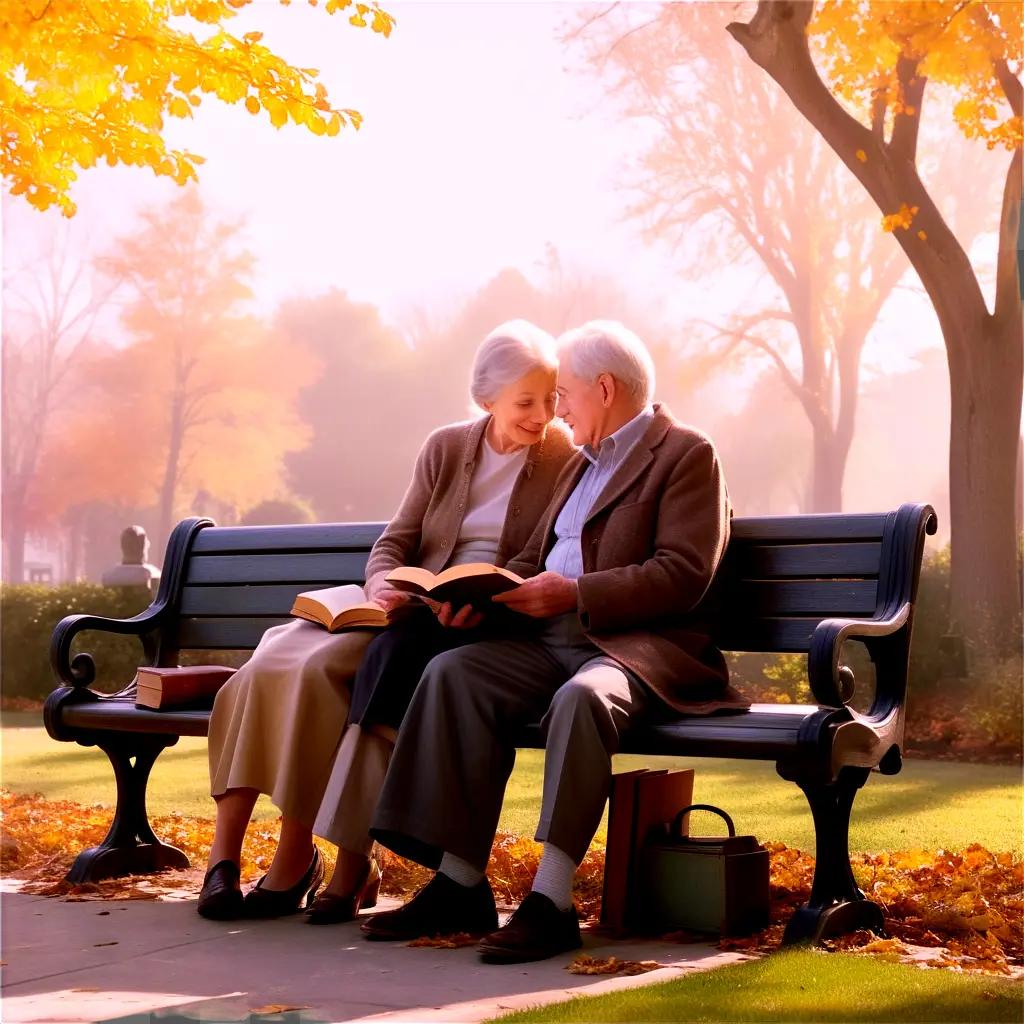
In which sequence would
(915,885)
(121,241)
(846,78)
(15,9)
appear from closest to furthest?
(915,885), (15,9), (846,78), (121,241)

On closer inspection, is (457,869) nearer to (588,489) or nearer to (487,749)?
(487,749)

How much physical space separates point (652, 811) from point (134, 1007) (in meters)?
1.44

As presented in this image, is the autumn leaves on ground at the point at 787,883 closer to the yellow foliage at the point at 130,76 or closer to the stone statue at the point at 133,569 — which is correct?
the yellow foliage at the point at 130,76

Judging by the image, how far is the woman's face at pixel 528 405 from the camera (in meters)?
4.50

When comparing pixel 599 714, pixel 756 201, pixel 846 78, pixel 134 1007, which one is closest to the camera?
pixel 134 1007

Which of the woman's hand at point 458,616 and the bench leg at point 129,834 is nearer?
the woman's hand at point 458,616

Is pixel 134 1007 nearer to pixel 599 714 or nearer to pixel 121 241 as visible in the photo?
pixel 599 714

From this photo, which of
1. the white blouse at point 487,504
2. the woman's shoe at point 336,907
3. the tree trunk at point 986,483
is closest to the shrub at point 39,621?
the tree trunk at point 986,483

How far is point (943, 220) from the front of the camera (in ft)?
34.0

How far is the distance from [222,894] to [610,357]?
1881 millimetres

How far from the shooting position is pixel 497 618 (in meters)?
4.11

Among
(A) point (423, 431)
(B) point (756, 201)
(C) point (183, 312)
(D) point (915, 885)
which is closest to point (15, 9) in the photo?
(D) point (915, 885)

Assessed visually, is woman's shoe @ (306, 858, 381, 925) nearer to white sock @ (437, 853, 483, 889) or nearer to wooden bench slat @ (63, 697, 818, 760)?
white sock @ (437, 853, 483, 889)

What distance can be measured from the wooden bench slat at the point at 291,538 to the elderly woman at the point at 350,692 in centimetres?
56
